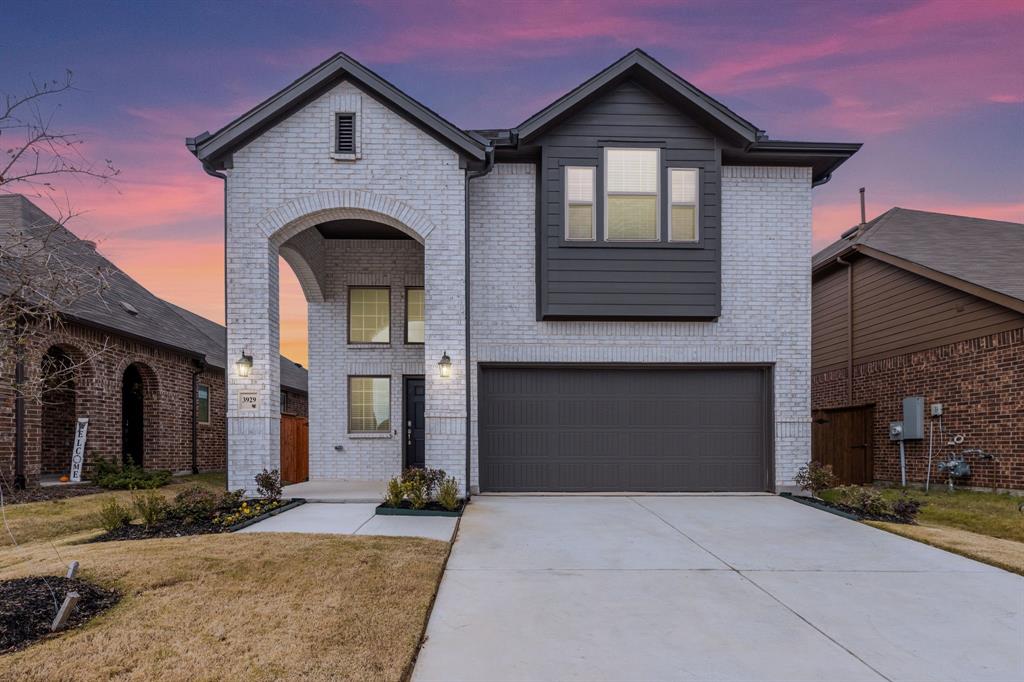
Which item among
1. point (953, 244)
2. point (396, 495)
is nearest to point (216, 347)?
point (396, 495)

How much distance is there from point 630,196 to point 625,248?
95 cm

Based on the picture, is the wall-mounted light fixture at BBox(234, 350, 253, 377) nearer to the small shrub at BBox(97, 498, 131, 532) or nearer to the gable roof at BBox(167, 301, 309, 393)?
the small shrub at BBox(97, 498, 131, 532)

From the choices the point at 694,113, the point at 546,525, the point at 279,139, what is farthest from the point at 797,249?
the point at 279,139

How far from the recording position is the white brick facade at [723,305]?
11008mm

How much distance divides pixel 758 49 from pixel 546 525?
10.5 m

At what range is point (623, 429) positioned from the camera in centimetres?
1120

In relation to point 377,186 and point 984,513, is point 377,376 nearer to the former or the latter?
point 377,186

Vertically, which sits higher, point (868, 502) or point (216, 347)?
point (216, 347)

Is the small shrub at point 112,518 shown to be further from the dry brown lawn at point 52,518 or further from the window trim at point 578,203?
the window trim at point 578,203

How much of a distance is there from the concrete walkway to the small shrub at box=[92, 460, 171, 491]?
200 inches

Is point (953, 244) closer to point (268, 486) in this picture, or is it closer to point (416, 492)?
point (416, 492)

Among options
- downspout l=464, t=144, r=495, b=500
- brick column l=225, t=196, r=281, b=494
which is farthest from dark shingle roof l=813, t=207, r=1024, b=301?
brick column l=225, t=196, r=281, b=494

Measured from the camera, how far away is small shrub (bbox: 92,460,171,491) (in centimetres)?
1211

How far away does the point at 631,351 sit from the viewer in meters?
11.0
